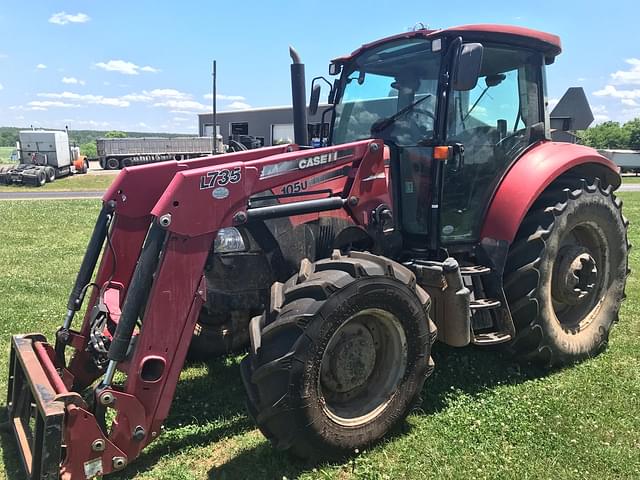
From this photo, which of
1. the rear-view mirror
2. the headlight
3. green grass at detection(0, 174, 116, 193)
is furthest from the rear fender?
green grass at detection(0, 174, 116, 193)

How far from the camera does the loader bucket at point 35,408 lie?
2.67 metres

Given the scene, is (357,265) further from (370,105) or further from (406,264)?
(370,105)

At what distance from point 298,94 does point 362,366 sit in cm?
258

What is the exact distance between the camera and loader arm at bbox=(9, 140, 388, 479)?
9.27ft

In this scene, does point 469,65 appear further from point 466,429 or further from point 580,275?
point 466,429

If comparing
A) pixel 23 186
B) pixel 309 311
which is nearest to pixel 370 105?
pixel 309 311

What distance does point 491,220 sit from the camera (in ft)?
14.6

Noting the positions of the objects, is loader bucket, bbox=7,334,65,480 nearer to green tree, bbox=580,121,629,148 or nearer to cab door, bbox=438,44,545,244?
cab door, bbox=438,44,545,244

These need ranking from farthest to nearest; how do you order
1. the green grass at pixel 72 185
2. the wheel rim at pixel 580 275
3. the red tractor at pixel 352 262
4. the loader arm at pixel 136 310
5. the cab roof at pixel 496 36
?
the green grass at pixel 72 185, the wheel rim at pixel 580 275, the cab roof at pixel 496 36, the red tractor at pixel 352 262, the loader arm at pixel 136 310

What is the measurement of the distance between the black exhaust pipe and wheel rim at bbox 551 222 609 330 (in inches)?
101

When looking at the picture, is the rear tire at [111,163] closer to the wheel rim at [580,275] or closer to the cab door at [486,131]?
the cab door at [486,131]

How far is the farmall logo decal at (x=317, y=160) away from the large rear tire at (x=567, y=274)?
1731 millimetres

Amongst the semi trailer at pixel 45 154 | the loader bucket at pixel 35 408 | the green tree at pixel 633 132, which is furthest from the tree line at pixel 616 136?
the loader bucket at pixel 35 408

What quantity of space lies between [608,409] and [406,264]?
181cm
